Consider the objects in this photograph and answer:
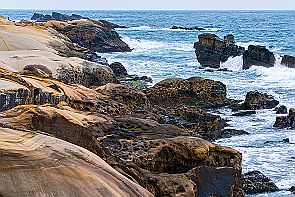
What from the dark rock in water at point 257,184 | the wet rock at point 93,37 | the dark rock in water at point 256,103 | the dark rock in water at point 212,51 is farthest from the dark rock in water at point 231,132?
the wet rock at point 93,37

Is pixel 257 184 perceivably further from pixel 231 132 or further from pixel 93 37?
pixel 93 37

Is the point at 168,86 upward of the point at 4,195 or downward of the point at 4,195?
downward

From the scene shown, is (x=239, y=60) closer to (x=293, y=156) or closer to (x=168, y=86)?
(x=168, y=86)

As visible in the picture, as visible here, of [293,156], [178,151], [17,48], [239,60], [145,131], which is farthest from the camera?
[239,60]

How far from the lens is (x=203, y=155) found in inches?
313

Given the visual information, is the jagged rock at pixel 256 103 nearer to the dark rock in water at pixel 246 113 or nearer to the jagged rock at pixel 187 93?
the dark rock in water at pixel 246 113

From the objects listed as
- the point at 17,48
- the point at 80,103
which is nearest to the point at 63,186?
the point at 80,103

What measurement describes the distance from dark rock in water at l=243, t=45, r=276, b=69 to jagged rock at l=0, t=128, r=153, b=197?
32258 millimetres

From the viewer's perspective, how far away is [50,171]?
13.5 feet

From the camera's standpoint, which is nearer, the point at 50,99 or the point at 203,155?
the point at 203,155

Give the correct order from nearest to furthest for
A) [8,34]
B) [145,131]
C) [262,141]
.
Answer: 1. [145,131]
2. [262,141]
3. [8,34]

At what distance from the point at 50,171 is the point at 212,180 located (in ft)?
10.2

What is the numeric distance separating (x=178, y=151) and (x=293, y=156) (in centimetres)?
739

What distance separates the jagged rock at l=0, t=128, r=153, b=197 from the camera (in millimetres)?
3908
